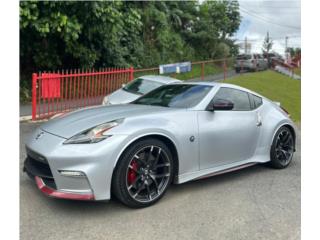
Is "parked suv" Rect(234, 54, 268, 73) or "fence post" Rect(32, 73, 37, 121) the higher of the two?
"parked suv" Rect(234, 54, 268, 73)

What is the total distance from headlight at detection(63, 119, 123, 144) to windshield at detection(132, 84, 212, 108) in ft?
3.67

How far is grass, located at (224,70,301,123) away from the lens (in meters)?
13.5

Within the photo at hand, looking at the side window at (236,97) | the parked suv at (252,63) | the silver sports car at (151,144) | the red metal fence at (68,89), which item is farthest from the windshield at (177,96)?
the parked suv at (252,63)

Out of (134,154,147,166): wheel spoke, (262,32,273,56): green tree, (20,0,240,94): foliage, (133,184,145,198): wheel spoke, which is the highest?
(262,32,273,56): green tree

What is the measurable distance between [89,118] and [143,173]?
0.92 metres

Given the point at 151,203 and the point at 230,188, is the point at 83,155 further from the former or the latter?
the point at 230,188

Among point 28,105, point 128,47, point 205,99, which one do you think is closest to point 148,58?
point 128,47

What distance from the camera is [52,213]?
3.55 metres

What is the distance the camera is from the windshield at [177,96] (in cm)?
447

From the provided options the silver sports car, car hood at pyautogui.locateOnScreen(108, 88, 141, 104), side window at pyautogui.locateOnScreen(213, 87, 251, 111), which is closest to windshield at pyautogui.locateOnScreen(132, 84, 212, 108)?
the silver sports car

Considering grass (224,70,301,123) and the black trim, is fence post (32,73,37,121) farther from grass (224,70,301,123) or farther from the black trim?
grass (224,70,301,123)

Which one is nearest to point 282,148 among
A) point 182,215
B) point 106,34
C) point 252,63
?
point 182,215

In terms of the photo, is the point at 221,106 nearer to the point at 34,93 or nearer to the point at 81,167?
the point at 81,167

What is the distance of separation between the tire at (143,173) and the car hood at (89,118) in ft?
1.53
